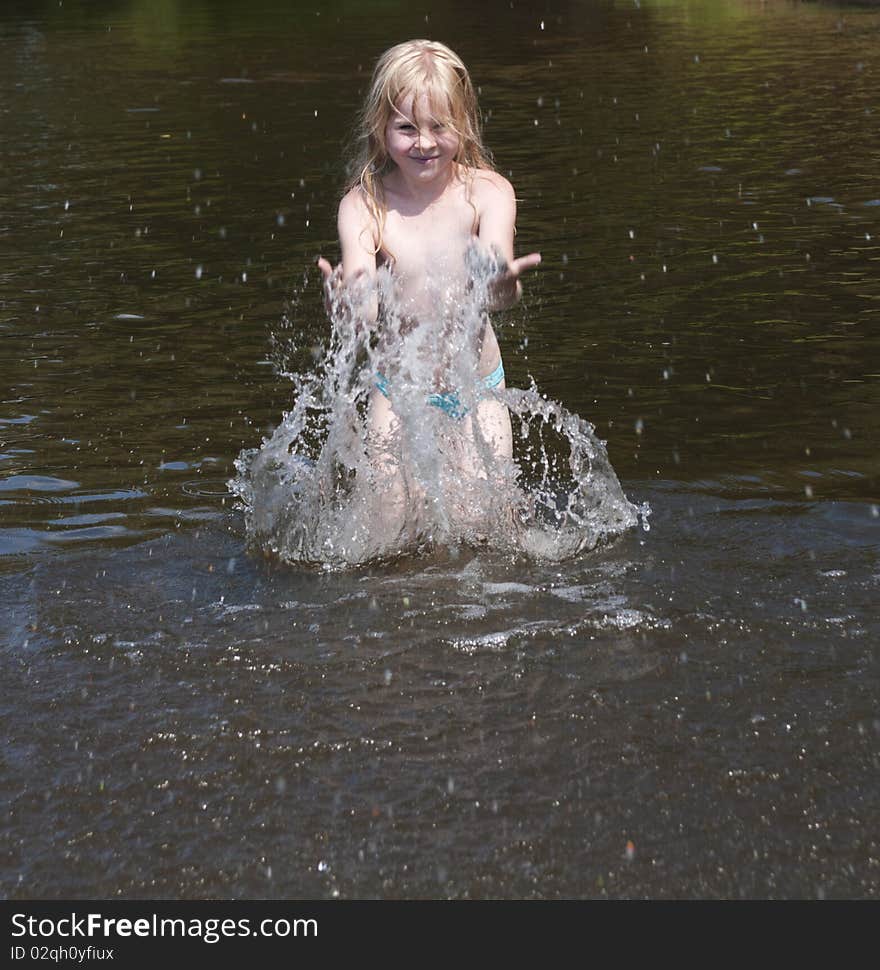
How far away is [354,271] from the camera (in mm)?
5590

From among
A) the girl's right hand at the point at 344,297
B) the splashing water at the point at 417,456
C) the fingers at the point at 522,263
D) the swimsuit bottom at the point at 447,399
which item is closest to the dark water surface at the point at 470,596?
the splashing water at the point at 417,456

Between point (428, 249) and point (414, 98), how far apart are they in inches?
23.4

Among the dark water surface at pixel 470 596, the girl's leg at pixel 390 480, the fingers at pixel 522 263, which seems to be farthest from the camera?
the girl's leg at pixel 390 480

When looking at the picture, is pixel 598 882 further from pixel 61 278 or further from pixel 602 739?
pixel 61 278

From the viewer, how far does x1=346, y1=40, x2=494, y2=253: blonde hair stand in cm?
553

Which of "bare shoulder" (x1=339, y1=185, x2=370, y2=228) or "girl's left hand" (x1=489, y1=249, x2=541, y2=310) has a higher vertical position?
"bare shoulder" (x1=339, y1=185, x2=370, y2=228)

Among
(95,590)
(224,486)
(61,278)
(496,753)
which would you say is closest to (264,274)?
(61,278)

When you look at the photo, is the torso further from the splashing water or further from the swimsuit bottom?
the swimsuit bottom

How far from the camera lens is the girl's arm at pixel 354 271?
5484 millimetres

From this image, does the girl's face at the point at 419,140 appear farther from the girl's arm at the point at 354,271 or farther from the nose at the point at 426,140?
the girl's arm at the point at 354,271

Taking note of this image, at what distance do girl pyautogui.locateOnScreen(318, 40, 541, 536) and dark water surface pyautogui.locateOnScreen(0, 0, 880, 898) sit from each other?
572mm

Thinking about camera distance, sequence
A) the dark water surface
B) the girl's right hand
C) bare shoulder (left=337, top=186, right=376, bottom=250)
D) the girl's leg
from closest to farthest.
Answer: the dark water surface → the girl's right hand → the girl's leg → bare shoulder (left=337, top=186, right=376, bottom=250)

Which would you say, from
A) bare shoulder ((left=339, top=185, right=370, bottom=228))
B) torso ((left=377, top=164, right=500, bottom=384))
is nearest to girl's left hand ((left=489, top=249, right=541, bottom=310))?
torso ((left=377, top=164, right=500, bottom=384))

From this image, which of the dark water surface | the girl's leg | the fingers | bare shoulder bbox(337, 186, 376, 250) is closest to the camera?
the dark water surface
